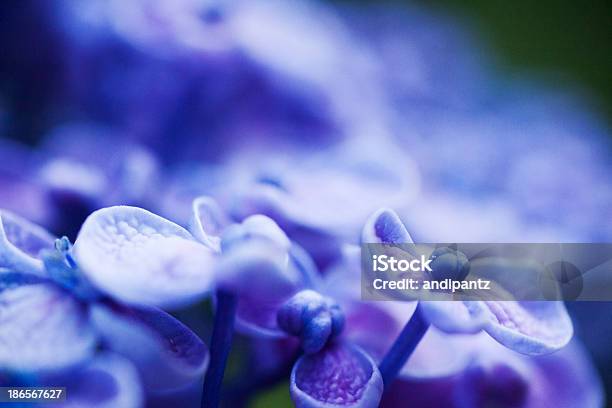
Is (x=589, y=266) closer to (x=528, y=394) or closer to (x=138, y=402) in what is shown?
(x=528, y=394)

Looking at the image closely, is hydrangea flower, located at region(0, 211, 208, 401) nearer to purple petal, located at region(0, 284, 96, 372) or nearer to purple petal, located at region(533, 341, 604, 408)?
purple petal, located at region(0, 284, 96, 372)

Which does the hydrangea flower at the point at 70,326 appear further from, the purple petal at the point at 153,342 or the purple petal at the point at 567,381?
the purple petal at the point at 567,381

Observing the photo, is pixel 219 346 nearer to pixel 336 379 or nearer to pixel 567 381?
pixel 336 379

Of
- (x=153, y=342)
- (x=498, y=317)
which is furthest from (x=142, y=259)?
(x=498, y=317)

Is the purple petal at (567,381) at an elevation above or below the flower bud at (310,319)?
below

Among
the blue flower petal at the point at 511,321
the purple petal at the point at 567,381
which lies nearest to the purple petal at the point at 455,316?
the blue flower petal at the point at 511,321
